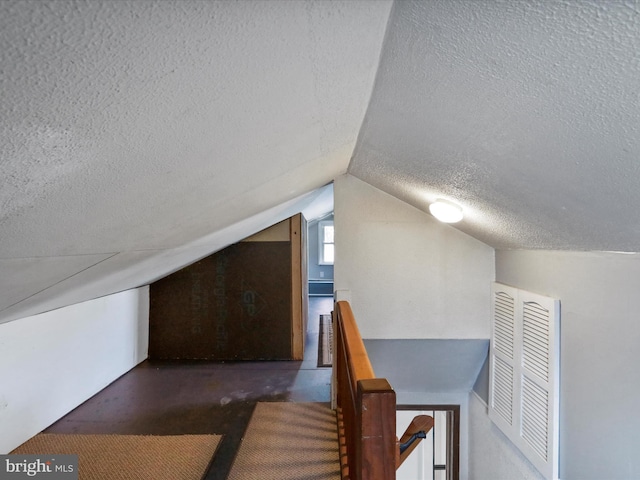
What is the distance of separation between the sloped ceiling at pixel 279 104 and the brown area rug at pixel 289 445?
135cm

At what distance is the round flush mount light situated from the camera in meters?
2.02

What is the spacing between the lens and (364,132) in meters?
1.54

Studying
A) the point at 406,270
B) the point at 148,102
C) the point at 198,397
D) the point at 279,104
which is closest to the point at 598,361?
the point at 406,270

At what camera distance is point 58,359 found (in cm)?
259

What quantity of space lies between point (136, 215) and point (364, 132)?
0.91 meters

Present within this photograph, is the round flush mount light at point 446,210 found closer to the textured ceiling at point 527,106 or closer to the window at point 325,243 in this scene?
the textured ceiling at point 527,106

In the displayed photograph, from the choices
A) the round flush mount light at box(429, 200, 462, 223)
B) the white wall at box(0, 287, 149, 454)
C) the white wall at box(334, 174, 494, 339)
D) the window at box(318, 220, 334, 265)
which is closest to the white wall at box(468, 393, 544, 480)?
the white wall at box(334, 174, 494, 339)

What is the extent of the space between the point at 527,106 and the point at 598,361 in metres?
1.38

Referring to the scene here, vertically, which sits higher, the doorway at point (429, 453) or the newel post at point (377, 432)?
the newel post at point (377, 432)

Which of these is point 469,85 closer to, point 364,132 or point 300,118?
point 300,118

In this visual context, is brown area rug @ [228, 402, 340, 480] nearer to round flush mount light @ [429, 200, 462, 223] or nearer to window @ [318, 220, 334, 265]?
round flush mount light @ [429, 200, 462, 223]

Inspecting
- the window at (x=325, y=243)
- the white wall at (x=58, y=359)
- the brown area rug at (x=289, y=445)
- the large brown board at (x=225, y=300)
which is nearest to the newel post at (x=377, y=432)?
the brown area rug at (x=289, y=445)

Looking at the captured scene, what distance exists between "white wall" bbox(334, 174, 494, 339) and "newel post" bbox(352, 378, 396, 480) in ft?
5.91

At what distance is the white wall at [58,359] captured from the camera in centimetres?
219
